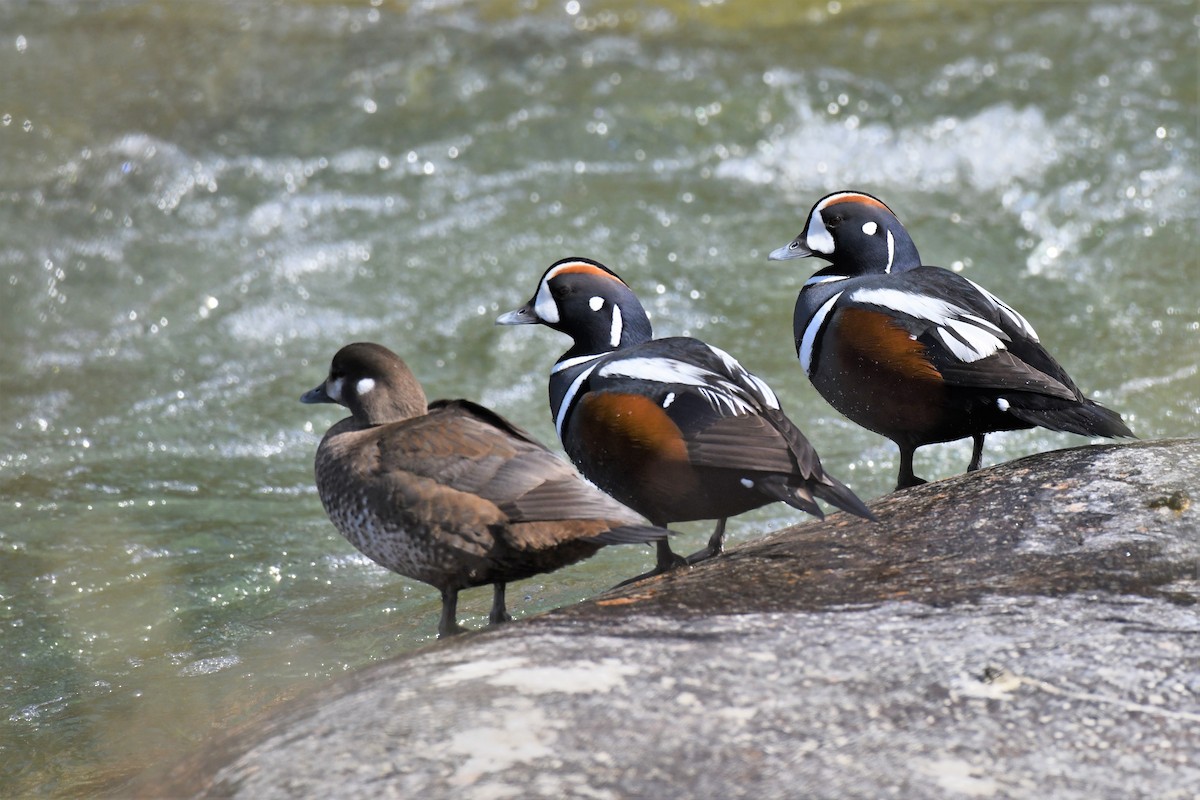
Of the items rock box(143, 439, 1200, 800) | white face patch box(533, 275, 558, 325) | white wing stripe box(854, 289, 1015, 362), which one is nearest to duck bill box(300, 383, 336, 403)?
white face patch box(533, 275, 558, 325)

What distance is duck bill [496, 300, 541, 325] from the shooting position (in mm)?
5642

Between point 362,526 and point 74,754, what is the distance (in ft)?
3.96

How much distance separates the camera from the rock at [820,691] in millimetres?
3057

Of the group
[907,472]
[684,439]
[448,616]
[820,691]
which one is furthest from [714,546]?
[820,691]

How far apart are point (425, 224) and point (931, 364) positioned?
629 centimetres

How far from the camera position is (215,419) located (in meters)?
8.58

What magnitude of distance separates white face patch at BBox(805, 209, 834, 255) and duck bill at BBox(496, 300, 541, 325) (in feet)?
4.12

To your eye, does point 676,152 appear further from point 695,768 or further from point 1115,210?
point 695,768

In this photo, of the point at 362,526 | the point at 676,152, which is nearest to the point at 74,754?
the point at 362,526

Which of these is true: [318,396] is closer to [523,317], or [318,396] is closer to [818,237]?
[523,317]

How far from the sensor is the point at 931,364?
514 cm

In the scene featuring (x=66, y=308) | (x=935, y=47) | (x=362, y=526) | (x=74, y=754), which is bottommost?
(x=74, y=754)

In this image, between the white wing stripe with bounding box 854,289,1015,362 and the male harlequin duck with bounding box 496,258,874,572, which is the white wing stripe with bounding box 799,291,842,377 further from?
the male harlequin duck with bounding box 496,258,874,572

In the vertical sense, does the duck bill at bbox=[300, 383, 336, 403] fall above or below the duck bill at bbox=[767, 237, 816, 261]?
below
